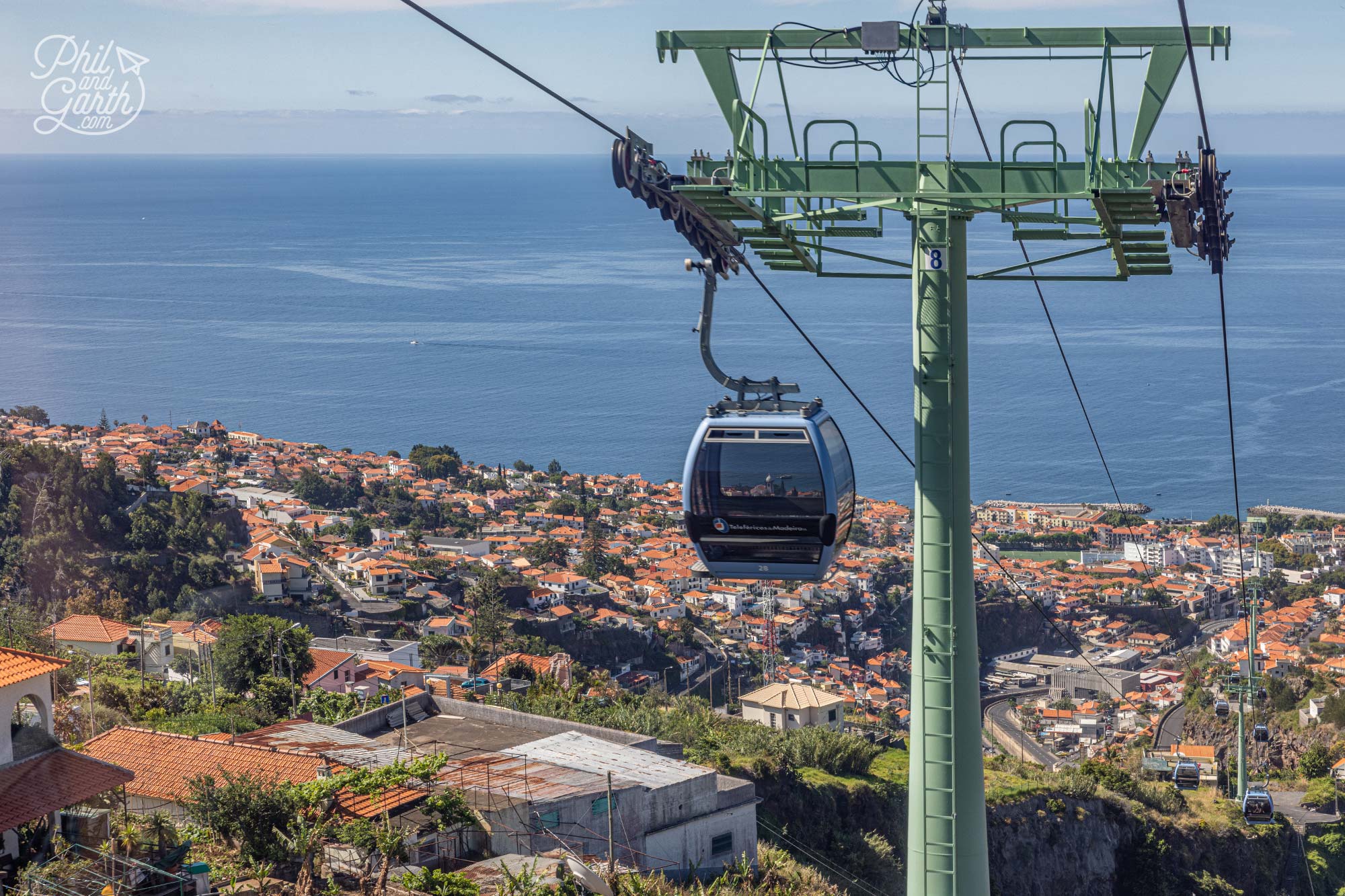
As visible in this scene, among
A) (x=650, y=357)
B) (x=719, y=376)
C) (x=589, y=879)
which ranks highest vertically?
(x=650, y=357)

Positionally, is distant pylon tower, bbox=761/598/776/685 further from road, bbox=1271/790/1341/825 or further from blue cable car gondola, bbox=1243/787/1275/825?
blue cable car gondola, bbox=1243/787/1275/825

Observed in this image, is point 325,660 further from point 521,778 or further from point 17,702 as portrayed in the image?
point 17,702

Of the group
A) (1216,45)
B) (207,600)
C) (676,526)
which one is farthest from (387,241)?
(1216,45)

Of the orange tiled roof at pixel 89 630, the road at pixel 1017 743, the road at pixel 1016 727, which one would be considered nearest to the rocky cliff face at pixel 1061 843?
the road at pixel 1016 727

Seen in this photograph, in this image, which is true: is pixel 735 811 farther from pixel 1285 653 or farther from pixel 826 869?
pixel 1285 653

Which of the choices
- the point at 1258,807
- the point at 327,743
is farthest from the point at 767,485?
the point at 1258,807

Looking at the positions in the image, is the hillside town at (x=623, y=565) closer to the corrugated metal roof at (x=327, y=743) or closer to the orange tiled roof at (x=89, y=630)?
the orange tiled roof at (x=89, y=630)

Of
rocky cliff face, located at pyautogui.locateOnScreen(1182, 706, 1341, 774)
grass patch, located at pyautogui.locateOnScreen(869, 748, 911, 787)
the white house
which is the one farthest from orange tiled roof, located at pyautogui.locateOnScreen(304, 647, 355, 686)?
rocky cliff face, located at pyautogui.locateOnScreen(1182, 706, 1341, 774)
